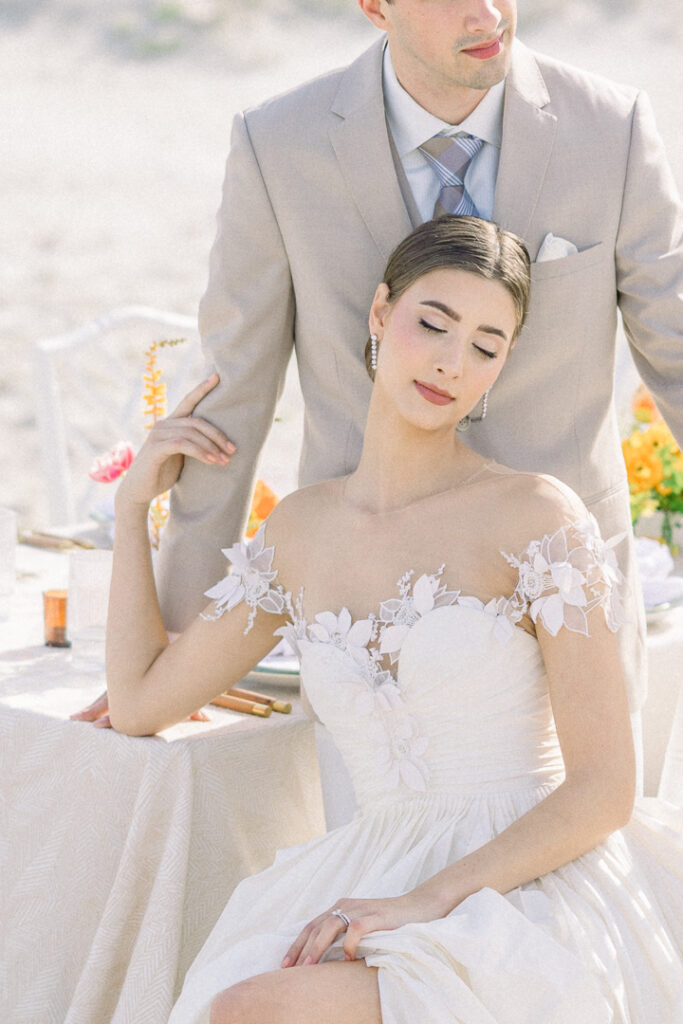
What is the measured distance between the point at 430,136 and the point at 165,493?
29.8 inches

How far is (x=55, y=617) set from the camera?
8.06ft

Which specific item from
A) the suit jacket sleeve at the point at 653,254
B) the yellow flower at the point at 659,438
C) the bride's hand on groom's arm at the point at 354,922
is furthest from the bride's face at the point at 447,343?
the yellow flower at the point at 659,438

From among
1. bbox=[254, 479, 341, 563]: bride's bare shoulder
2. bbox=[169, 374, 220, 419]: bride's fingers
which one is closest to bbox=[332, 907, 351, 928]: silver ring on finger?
bbox=[254, 479, 341, 563]: bride's bare shoulder

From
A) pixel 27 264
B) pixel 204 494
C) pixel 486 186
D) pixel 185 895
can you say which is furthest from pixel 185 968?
pixel 27 264

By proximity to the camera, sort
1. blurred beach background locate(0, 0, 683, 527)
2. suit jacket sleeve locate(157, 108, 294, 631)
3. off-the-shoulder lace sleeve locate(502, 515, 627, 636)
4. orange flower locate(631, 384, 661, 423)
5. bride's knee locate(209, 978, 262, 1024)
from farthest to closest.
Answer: blurred beach background locate(0, 0, 683, 527), orange flower locate(631, 384, 661, 423), suit jacket sleeve locate(157, 108, 294, 631), off-the-shoulder lace sleeve locate(502, 515, 627, 636), bride's knee locate(209, 978, 262, 1024)

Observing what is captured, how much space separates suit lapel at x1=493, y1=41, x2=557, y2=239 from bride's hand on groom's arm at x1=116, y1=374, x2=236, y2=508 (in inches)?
21.1

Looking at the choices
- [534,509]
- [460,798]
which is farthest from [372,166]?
[460,798]

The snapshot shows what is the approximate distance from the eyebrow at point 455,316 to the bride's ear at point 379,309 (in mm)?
85

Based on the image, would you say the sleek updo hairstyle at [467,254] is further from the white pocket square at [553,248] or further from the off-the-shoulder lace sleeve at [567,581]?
the off-the-shoulder lace sleeve at [567,581]

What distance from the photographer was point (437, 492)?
198cm

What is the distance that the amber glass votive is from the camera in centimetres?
243

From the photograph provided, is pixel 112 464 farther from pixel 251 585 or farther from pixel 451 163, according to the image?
pixel 451 163

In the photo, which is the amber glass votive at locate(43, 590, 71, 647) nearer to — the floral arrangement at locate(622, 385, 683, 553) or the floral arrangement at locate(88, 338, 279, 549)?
the floral arrangement at locate(88, 338, 279, 549)

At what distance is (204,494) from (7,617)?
570mm
